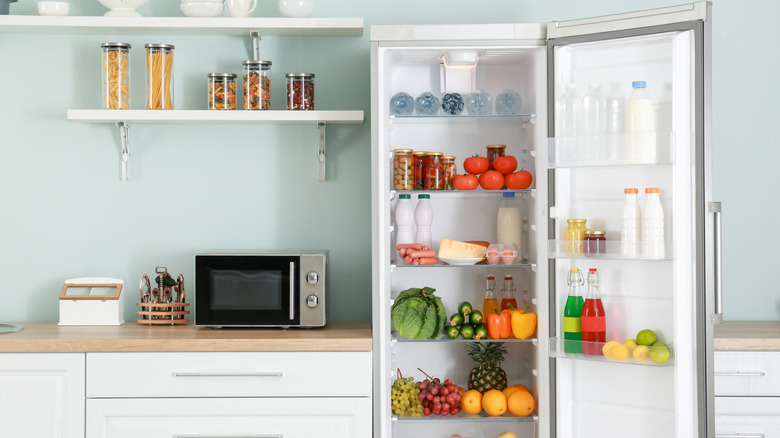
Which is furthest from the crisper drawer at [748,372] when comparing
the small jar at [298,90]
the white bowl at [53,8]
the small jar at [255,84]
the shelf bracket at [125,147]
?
the white bowl at [53,8]

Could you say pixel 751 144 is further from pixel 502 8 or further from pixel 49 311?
pixel 49 311

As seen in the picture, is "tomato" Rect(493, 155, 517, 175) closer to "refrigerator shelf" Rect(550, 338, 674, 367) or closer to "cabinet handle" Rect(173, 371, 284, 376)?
"refrigerator shelf" Rect(550, 338, 674, 367)

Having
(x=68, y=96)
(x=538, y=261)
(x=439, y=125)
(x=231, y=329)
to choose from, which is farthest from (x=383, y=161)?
(x=68, y=96)

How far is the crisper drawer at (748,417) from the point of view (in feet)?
7.98

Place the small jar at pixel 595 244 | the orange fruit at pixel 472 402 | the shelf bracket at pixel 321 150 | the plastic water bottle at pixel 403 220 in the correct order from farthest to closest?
the shelf bracket at pixel 321 150
the plastic water bottle at pixel 403 220
the orange fruit at pixel 472 402
the small jar at pixel 595 244

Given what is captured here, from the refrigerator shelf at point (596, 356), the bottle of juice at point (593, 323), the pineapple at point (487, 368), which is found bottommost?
the pineapple at point (487, 368)

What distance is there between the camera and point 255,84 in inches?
106

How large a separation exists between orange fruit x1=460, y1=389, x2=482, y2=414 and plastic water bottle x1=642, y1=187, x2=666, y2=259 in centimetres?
81

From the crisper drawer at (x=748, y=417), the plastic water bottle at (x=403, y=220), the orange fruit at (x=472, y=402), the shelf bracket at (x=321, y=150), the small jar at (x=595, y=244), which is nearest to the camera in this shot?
the small jar at (x=595, y=244)

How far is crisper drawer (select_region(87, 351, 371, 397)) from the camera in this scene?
241cm

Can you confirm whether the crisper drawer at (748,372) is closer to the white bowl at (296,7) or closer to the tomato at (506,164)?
the tomato at (506,164)

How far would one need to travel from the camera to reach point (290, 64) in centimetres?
292

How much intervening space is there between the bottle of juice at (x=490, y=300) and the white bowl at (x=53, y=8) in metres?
2.04

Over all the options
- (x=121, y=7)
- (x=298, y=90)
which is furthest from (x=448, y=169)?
(x=121, y=7)
